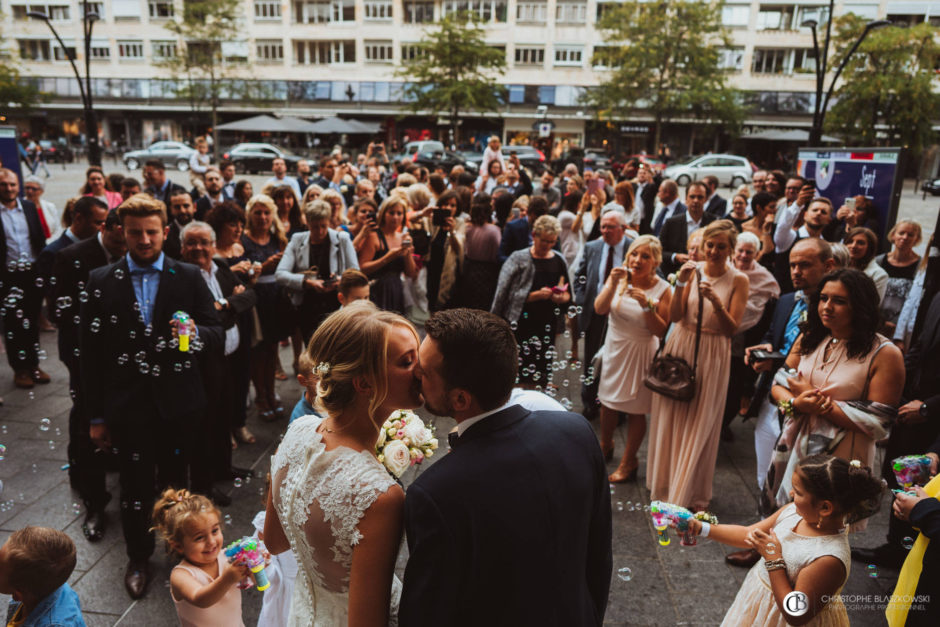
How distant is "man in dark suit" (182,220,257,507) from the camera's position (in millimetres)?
4223

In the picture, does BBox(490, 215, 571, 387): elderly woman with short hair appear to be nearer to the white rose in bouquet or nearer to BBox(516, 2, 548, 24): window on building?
the white rose in bouquet

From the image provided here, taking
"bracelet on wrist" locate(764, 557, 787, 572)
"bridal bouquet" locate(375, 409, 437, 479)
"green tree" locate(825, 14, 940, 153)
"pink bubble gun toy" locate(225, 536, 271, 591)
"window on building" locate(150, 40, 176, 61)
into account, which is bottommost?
"bracelet on wrist" locate(764, 557, 787, 572)

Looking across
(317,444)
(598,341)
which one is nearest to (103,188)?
(598,341)

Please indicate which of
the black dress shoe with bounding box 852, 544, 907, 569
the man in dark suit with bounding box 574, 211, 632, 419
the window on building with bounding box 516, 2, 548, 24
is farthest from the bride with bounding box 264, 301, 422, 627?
the window on building with bounding box 516, 2, 548, 24

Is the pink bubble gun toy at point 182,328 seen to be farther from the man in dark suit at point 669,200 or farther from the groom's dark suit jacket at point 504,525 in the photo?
the man in dark suit at point 669,200

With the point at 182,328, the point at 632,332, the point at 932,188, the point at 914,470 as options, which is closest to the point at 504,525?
the point at 914,470

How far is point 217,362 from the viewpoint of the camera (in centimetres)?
419

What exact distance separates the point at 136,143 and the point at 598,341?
170 feet

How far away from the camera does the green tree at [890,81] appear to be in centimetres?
2361

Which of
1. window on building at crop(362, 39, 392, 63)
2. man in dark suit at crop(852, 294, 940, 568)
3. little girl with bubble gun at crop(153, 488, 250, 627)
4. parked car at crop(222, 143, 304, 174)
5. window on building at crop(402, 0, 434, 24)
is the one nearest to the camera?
little girl with bubble gun at crop(153, 488, 250, 627)

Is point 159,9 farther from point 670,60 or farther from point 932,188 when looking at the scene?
point 932,188

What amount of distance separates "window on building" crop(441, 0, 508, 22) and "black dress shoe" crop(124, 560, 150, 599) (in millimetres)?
44724

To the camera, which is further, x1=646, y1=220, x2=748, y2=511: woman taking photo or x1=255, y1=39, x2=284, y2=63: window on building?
x1=255, y1=39, x2=284, y2=63: window on building

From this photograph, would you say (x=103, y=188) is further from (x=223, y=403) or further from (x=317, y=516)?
(x=317, y=516)
